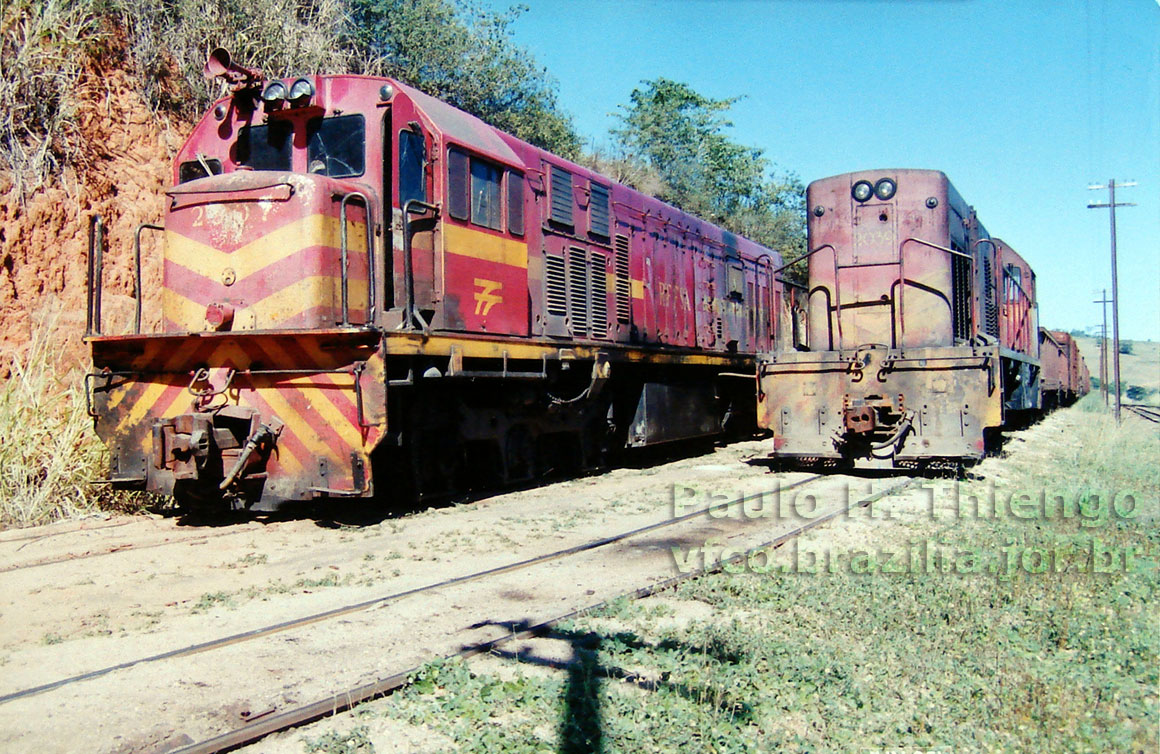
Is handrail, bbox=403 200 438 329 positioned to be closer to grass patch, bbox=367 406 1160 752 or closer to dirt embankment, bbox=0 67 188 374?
grass patch, bbox=367 406 1160 752

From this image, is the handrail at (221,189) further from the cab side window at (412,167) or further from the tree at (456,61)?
the tree at (456,61)

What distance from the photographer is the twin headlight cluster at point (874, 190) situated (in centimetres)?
1029

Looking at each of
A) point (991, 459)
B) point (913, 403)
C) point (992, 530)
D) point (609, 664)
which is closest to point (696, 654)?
point (609, 664)

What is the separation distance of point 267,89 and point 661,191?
67.4 ft

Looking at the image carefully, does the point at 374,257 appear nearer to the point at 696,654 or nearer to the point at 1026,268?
the point at 696,654

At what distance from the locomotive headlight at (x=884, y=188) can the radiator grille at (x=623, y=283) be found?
3054 millimetres

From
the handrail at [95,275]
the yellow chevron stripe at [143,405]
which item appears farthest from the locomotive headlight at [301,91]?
the yellow chevron stripe at [143,405]

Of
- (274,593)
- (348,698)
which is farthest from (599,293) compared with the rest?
(348,698)

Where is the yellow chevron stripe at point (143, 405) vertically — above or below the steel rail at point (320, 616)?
above

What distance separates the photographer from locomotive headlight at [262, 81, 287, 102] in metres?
6.99

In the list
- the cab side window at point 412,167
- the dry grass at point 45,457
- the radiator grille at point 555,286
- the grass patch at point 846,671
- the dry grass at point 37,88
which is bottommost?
the grass patch at point 846,671

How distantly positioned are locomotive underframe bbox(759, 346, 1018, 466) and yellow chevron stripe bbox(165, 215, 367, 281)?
17.9 ft

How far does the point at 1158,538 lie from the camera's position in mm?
6035

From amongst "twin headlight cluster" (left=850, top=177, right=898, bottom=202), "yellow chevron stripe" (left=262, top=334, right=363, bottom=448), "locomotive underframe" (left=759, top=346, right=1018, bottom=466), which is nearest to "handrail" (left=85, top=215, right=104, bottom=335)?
"yellow chevron stripe" (left=262, top=334, right=363, bottom=448)
